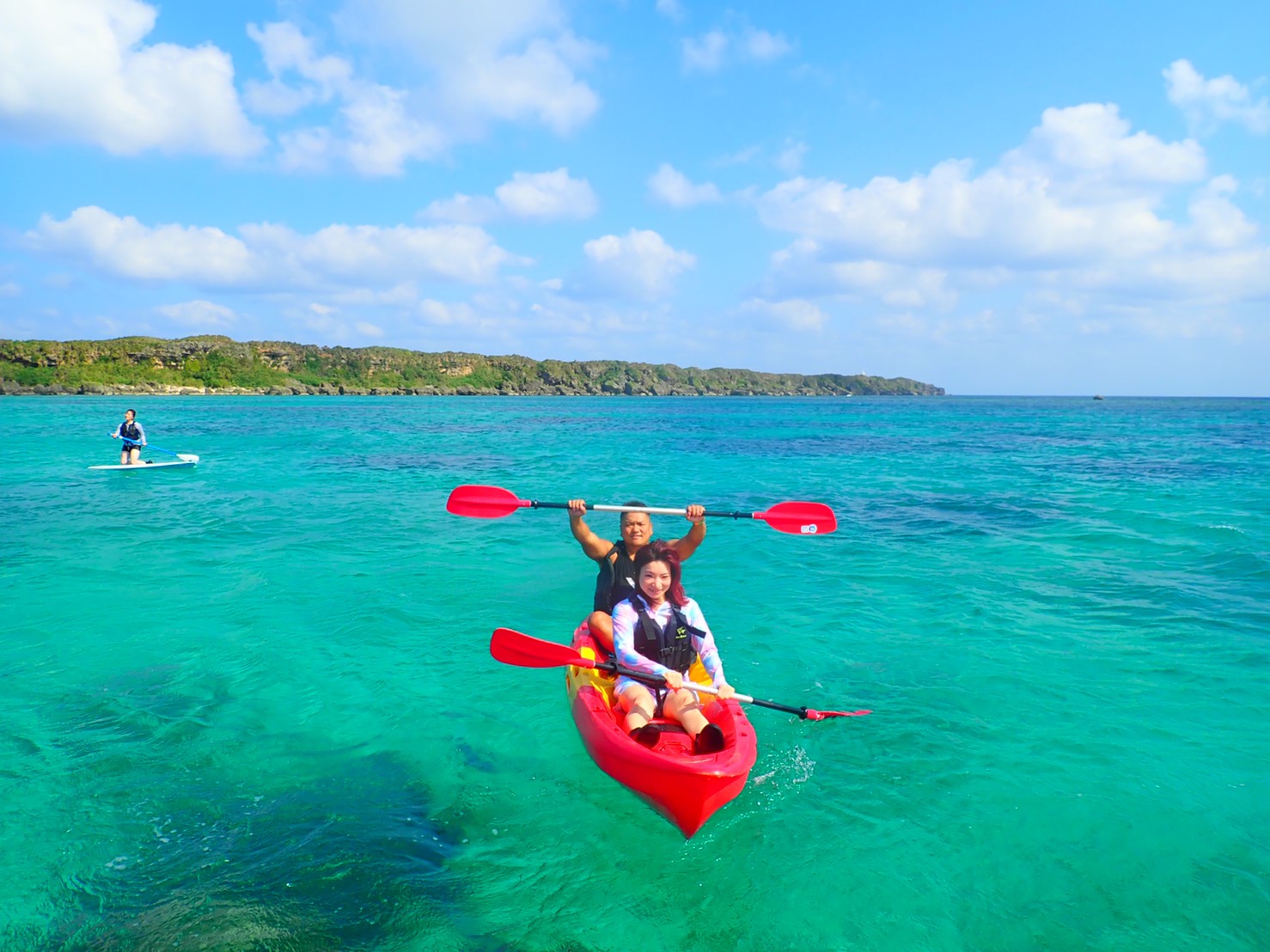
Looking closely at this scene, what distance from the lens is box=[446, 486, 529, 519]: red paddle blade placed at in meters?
9.14

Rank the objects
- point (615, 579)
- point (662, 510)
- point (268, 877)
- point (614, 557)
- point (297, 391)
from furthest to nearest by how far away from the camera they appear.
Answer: point (297, 391), point (662, 510), point (614, 557), point (615, 579), point (268, 877)

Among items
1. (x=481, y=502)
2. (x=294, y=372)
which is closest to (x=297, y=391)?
(x=294, y=372)

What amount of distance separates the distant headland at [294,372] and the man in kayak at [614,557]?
113 meters

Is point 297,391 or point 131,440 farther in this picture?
point 297,391

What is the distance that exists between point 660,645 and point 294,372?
13797cm

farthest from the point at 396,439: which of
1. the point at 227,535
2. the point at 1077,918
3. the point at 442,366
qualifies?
the point at 442,366

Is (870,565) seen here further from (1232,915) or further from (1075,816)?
(1232,915)

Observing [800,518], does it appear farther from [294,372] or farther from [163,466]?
[294,372]

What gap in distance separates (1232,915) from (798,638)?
4.93 m

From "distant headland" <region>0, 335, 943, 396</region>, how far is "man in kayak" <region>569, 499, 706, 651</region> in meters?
113

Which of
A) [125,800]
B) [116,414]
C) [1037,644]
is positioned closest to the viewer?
[125,800]

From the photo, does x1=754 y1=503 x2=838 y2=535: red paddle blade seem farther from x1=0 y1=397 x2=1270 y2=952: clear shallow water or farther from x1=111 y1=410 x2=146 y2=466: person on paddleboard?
x1=111 y1=410 x2=146 y2=466: person on paddleboard

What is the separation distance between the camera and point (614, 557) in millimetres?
7176

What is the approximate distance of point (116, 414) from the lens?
55.8 metres
